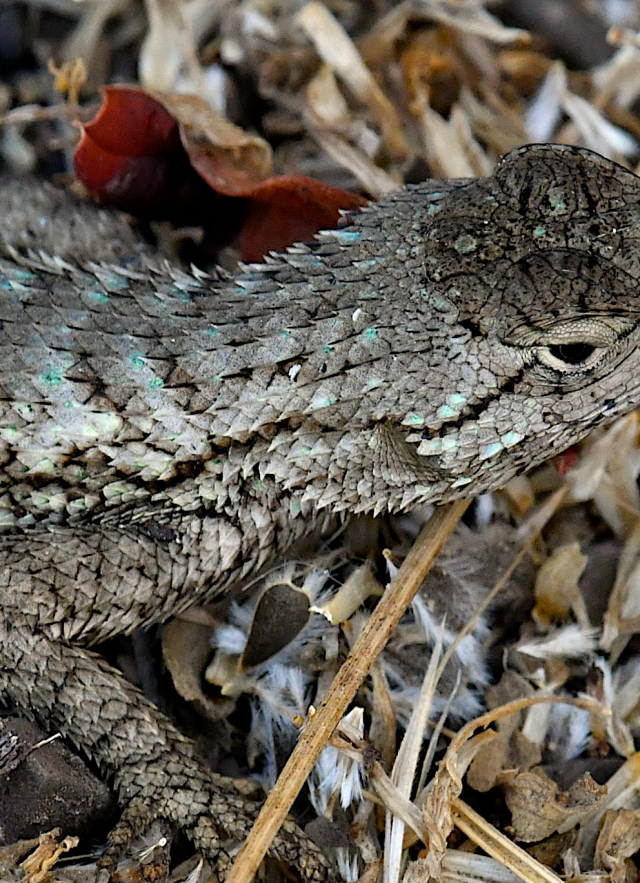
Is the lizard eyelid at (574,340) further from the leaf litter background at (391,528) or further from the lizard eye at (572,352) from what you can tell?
the leaf litter background at (391,528)

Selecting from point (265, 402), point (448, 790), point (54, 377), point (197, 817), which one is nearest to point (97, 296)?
point (54, 377)

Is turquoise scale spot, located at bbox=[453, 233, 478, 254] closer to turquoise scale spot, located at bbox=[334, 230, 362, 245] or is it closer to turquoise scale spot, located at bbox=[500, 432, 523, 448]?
turquoise scale spot, located at bbox=[334, 230, 362, 245]

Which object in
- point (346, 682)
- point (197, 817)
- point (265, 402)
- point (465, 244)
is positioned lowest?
point (197, 817)

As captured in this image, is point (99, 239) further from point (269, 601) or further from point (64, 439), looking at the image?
point (269, 601)

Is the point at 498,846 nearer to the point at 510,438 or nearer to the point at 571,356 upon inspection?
the point at 510,438

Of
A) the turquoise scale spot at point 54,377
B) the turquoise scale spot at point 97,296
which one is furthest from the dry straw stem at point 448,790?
the turquoise scale spot at point 97,296

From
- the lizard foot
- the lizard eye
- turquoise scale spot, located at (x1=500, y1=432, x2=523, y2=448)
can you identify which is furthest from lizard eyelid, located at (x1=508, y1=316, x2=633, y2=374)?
the lizard foot
